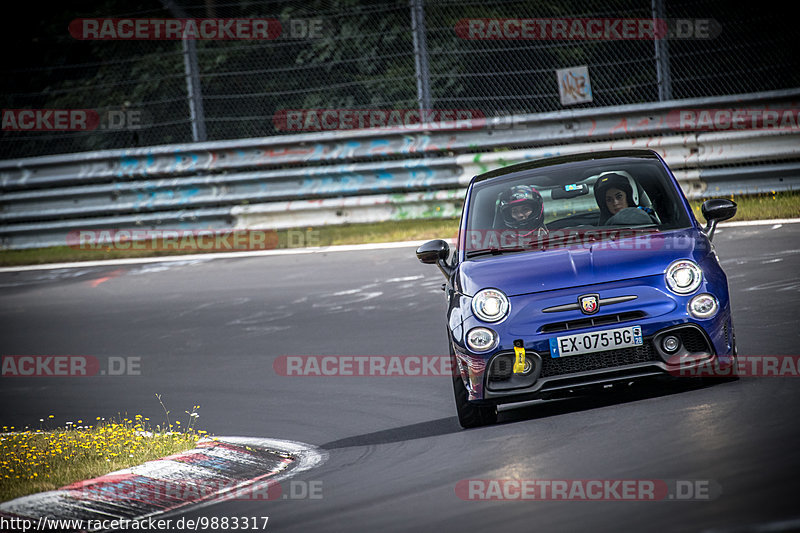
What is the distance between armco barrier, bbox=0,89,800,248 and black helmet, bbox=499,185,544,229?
20.9ft

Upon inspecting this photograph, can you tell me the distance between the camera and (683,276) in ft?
20.9

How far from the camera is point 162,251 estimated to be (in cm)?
1603

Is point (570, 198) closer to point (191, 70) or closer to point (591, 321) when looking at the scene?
point (591, 321)

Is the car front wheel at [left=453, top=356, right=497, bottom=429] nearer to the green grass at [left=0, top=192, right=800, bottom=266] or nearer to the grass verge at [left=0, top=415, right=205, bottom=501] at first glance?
the grass verge at [left=0, top=415, right=205, bottom=501]

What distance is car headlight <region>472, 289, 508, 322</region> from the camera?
646 centimetres

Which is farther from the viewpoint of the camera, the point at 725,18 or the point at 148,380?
the point at 725,18

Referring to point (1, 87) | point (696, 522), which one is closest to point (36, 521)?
point (696, 522)

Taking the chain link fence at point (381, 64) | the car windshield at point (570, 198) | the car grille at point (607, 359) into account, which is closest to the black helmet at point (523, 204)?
the car windshield at point (570, 198)

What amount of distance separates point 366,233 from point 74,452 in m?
8.56

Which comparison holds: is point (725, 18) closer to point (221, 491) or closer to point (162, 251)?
point (162, 251)

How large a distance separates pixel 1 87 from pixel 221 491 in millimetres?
14792
